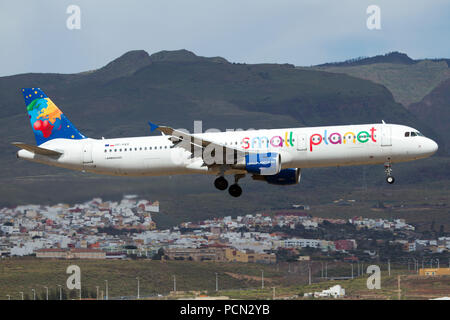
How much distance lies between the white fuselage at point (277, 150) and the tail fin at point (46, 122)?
239cm

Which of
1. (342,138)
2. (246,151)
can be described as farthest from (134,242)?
Result: (342,138)

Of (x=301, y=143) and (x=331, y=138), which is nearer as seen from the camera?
(x=331, y=138)

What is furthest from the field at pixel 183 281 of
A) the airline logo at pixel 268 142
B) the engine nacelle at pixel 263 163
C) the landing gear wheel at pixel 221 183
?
the engine nacelle at pixel 263 163

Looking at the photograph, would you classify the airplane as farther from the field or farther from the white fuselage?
the field

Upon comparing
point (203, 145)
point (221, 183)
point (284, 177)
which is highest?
point (203, 145)

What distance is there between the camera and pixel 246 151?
56219 millimetres

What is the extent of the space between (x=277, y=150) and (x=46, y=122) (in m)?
19.4

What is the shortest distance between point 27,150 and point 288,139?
19.5m

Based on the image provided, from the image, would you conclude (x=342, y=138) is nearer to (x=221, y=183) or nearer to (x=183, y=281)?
(x=221, y=183)

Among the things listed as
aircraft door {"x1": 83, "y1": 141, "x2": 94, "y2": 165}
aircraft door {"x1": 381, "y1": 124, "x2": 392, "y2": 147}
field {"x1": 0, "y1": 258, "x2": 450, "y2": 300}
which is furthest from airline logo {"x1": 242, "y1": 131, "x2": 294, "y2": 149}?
field {"x1": 0, "y1": 258, "x2": 450, "y2": 300}

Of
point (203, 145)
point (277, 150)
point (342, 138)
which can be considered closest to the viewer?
point (342, 138)

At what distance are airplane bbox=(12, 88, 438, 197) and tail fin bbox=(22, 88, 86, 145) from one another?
2.93 ft

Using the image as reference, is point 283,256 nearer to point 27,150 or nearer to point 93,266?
point 93,266

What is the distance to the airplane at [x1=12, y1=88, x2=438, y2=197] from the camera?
5500 cm
